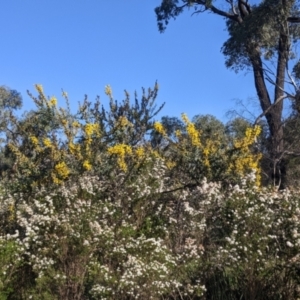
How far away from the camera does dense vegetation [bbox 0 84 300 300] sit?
493cm

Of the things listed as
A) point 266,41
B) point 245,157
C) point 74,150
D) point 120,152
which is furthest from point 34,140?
point 266,41

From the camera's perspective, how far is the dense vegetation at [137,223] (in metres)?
4.93

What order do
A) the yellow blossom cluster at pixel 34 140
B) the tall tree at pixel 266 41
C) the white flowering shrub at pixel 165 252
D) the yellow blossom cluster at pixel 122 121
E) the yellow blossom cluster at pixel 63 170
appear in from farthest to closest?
the tall tree at pixel 266 41
the yellow blossom cluster at pixel 122 121
the yellow blossom cluster at pixel 34 140
the yellow blossom cluster at pixel 63 170
the white flowering shrub at pixel 165 252

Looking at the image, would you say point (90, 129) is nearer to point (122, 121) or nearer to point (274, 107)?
point (122, 121)

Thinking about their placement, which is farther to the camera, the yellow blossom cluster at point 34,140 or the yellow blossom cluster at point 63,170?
the yellow blossom cluster at point 34,140

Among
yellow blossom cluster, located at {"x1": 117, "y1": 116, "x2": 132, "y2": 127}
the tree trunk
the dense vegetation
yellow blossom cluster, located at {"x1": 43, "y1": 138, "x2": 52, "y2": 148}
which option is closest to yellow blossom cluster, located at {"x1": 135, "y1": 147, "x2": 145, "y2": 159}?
the dense vegetation

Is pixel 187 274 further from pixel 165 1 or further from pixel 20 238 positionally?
pixel 165 1

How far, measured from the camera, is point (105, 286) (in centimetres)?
494

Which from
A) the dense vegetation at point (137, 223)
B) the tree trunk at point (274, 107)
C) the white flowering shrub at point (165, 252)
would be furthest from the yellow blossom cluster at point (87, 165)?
the tree trunk at point (274, 107)

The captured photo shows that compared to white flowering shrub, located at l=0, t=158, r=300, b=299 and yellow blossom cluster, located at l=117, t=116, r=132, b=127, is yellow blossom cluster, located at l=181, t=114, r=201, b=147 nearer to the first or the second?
yellow blossom cluster, located at l=117, t=116, r=132, b=127

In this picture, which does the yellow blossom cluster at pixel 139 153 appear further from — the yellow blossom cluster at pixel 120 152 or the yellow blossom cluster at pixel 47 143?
the yellow blossom cluster at pixel 47 143

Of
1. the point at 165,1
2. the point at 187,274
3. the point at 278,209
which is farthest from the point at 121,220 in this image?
the point at 165,1

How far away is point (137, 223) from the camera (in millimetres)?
6320

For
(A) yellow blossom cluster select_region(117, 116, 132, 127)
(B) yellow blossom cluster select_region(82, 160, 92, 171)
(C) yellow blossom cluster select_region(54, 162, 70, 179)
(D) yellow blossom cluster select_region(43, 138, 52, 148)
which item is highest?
(A) yellow blossom cluster select_region(117, 116, 132, 127)
